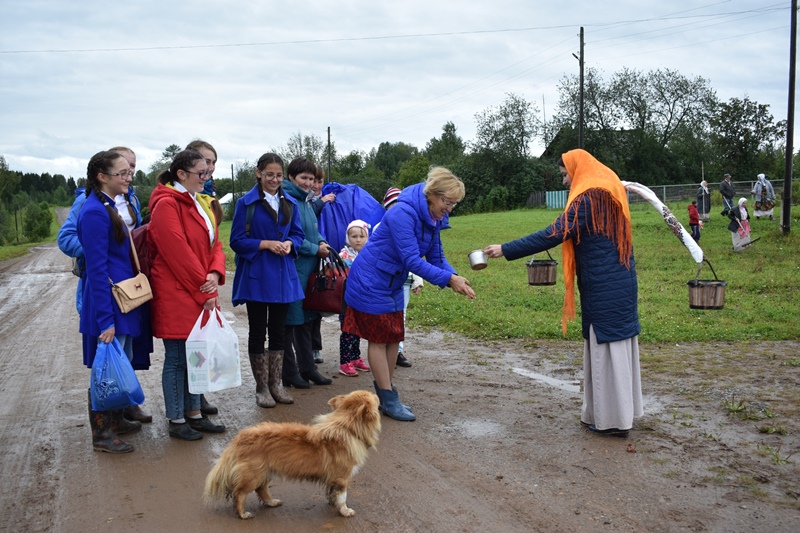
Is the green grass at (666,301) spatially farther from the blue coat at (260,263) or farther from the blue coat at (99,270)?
the blue coat at (99,270)

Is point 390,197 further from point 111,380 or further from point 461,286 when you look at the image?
point 111,380

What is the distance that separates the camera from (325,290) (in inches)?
279

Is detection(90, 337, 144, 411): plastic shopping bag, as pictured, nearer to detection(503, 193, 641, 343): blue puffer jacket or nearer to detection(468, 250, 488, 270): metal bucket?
detection(468, 250, 488, 270): metal bucket

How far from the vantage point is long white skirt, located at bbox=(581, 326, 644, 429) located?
5.43 meters

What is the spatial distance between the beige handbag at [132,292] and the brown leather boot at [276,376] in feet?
4.85

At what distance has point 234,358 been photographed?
5.44 metres

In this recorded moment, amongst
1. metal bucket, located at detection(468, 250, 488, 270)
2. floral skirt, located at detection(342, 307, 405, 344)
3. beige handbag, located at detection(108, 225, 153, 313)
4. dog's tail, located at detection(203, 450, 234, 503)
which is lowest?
dog's tail, located at detection(203, 450, 234, 503)

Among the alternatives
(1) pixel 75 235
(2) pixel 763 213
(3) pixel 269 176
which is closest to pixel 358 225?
(3) pixel 269 176

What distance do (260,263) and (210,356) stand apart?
1.18 metres

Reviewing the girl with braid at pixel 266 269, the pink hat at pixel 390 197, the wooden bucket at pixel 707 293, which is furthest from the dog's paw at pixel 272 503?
the pink hat at pixel 390 197

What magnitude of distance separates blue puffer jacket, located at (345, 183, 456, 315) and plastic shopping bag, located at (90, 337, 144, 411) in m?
1.90

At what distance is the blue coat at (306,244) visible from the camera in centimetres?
688

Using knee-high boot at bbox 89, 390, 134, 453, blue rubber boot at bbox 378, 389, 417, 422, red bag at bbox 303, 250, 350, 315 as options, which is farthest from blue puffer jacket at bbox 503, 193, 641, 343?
knee-high boot at bbox 89, 390, 134, 453

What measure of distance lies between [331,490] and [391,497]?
455mm
